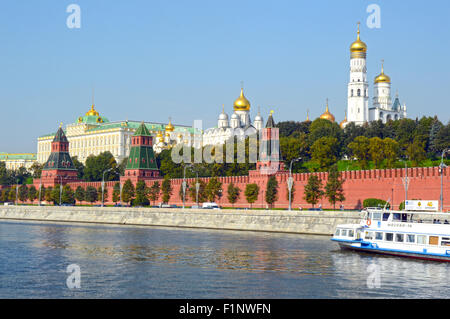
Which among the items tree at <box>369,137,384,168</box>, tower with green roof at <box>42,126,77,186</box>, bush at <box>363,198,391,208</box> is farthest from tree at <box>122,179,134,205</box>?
bush at <box>363,198,391,208</box>

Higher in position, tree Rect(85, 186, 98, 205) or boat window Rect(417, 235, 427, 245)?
tree Rect(85, 186, 98, 205)

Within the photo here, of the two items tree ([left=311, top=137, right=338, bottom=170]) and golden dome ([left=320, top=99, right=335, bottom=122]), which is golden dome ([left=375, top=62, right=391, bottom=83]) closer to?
golden dome ([left=320, top=99, right=335, bottom=122])

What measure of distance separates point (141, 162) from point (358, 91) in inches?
1805

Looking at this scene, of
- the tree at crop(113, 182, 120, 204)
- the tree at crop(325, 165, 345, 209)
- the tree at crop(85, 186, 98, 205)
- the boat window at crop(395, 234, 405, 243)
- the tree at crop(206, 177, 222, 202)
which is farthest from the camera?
the tree at crop(85, 186, 98, 205)

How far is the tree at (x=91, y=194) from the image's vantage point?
89312mm

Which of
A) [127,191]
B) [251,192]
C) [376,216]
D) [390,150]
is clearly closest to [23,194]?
[127,191]

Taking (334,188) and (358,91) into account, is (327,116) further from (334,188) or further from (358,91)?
(334,188)

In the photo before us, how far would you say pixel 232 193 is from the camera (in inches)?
2886

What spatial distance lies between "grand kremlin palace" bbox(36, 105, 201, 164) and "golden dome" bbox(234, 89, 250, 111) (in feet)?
51.9

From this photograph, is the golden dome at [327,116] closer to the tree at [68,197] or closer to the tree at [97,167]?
the tree at [97,167]

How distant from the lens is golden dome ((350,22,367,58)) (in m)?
112
